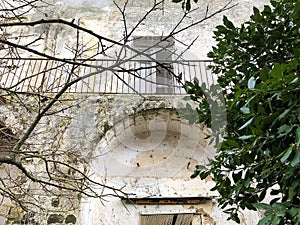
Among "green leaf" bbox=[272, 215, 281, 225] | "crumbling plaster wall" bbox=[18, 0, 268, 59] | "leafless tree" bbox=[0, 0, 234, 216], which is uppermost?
"crumbling plaster wall" bbox=[18, 0, 268, 59]

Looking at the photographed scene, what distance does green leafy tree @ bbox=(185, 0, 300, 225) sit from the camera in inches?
68.9

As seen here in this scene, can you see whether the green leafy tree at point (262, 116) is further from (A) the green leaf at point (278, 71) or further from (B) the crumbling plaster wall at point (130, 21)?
(B) the crumbling plaster wall at point (130, 21)

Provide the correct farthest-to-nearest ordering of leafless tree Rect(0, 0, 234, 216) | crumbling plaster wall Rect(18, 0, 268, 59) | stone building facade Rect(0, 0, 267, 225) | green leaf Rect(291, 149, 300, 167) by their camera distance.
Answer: crumbling plaster wall Rect(18, 0, 268, 59)
stone building facade Rect(0, 0, 267, 225)
leafless tree Rect(0, 0, 234, 216)
green leaf Rect(291, 149, 300, 167)

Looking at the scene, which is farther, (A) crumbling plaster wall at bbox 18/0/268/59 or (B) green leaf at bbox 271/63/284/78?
(A) crumbling plaster wall at bbox 18/0/268/59

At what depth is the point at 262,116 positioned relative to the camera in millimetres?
1842

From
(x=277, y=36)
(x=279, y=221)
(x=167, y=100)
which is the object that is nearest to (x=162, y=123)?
(x=167, y=100)

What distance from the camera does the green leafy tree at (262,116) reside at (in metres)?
1.75

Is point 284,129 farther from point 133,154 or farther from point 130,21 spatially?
point 130,21

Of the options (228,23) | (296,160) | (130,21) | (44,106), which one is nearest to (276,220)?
(296,160)

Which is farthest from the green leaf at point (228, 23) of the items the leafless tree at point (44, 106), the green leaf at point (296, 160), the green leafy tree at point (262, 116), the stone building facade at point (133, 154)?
the stone building facade at point (133, 154)

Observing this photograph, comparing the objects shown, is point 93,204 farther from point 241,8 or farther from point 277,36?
point 241,8

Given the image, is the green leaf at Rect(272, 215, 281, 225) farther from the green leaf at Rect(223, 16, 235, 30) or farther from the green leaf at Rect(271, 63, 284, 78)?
the green leaf at Rect(223, 16, 235, 30)

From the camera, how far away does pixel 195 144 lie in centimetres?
642

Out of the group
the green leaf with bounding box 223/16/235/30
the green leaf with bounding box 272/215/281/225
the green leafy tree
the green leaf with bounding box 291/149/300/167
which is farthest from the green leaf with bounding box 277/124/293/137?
the green leaf with bounding box 223/16/235/30
